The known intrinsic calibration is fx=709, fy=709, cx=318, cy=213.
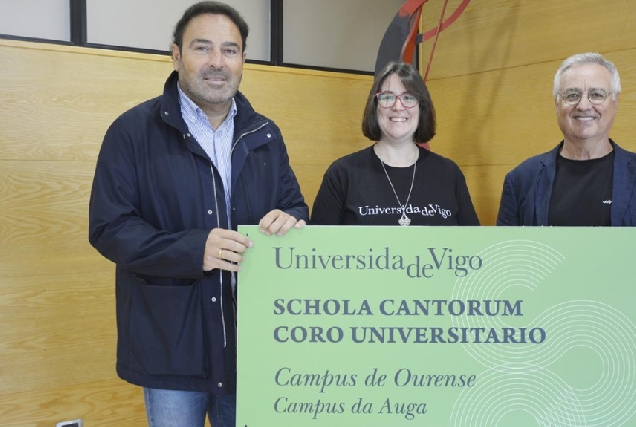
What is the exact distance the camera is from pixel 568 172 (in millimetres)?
1946

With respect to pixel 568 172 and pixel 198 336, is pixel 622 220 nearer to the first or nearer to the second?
pixel 568 172

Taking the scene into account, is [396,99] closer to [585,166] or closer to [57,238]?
[585,166]

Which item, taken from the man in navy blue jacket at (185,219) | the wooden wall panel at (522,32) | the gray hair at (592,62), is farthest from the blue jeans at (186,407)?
the wooden wall panel at (522,32)

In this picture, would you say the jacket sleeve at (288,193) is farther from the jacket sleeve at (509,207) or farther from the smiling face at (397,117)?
the jacket sleeve at (509,207)

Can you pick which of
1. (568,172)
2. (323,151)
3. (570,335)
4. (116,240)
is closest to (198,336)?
(116,240)

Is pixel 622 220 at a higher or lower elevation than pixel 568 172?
lower

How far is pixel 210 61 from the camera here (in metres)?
1.62

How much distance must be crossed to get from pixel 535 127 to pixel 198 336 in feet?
6.24

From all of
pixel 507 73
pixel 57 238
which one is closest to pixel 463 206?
pixel 507 73

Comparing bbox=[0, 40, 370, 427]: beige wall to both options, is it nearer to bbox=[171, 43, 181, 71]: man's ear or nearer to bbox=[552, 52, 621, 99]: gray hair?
bbox=[171, 43, 181, 71]: man's ear

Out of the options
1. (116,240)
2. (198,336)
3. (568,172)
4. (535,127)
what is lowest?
(198,336)

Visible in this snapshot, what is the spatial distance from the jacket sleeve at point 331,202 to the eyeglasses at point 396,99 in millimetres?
248

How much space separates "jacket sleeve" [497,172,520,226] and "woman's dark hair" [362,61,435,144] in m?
0.28

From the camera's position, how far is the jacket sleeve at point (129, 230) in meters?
1.49
